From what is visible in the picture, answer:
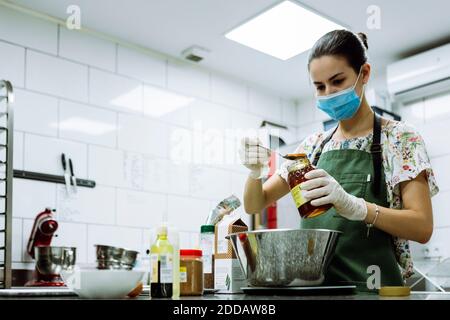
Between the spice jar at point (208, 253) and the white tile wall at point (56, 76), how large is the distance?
1.83 m

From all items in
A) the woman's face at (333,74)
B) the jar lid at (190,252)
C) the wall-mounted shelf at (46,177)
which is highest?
the woman's face at (333,74)

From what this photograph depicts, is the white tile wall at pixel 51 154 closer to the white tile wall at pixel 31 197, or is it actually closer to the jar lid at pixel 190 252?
the white tile wall at pixel 31 197

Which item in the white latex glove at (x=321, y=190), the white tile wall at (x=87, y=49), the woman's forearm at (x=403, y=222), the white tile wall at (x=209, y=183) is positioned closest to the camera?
the white latex glove at (x=321, y=190)

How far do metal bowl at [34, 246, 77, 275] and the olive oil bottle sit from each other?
1.46 metres

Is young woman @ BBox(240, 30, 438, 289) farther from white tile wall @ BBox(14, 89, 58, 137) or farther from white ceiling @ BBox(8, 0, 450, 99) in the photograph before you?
white tile wall @ BBox(14, 89, 58, 137)

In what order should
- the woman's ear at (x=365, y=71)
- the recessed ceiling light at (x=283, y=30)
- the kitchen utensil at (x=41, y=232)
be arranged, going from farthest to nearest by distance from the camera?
the recessed ceiling light at (x=283, y=30) → the kitchen utensil at (x=41, y=232) → the woman's ear at (x=365, y=71)

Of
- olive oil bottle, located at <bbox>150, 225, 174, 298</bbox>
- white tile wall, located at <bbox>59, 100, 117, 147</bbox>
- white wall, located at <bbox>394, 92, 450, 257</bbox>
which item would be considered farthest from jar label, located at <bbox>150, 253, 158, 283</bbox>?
white wall, located at <bbox>394, 92, 450, 257</bbox>

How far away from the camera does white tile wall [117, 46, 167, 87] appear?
3252 millimetres

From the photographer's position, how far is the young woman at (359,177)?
131 centimetres

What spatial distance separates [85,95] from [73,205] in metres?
0.59

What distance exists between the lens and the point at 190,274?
3.71ft

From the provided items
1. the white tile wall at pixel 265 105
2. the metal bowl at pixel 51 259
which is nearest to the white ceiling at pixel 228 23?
the white tile wall at pixel 265 105
